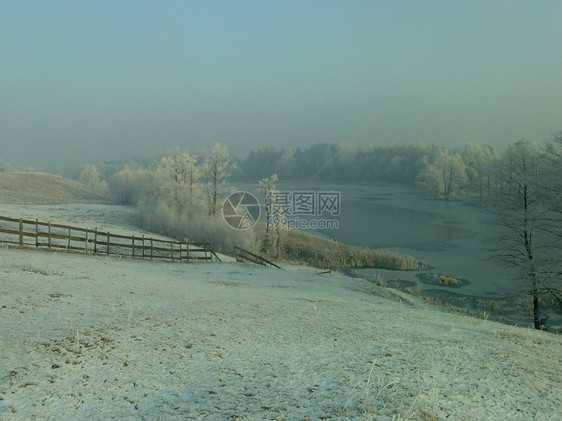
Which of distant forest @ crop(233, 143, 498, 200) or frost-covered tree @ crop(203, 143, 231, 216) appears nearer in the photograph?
frost-covered tree @ crop(203, 143, 231, 216)

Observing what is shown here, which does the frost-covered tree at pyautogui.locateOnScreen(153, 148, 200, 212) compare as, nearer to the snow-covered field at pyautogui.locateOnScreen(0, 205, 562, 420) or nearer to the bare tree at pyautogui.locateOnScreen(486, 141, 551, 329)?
the bare tree at pyautogui.locateOnScreen(486, 141, 551, 329)

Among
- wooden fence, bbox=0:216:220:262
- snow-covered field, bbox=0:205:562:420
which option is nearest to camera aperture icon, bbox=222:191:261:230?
wooden fence, bbox=0:216:220:262

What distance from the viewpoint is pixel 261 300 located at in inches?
522

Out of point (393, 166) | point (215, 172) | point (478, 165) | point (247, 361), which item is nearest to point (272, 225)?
point (215, 172)

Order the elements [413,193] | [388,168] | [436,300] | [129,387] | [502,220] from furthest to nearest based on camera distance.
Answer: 1. [388,168]
2. [413,193]
3. [436,300]
4. [502,220]
5. [129,387]

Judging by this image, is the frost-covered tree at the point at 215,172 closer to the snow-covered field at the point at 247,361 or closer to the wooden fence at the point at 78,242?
the wooden fence at the point at 78,242

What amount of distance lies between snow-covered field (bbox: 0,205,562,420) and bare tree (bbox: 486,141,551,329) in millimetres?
11032

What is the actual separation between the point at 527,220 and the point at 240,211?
45.6m

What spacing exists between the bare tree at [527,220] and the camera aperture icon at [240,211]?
97.7 feet

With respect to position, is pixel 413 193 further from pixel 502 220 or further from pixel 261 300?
pixel 261 300

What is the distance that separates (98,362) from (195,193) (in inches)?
2058

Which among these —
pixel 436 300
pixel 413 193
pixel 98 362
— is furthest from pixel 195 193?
pixel 413 193

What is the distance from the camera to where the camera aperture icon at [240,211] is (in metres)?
51.7

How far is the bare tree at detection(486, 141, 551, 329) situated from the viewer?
68.2 feet
